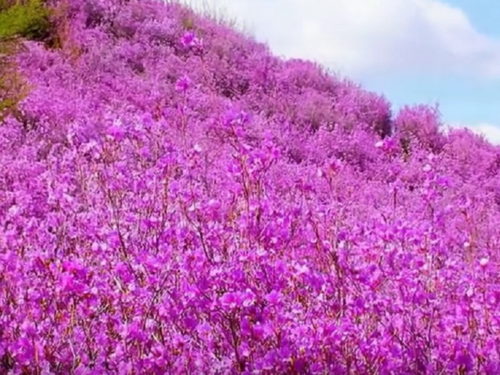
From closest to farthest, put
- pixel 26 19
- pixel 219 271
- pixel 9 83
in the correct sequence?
pixel 219 271 < pixel 9 83 < pixel 26 19

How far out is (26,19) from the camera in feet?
34.4

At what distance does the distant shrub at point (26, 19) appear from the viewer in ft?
33.4

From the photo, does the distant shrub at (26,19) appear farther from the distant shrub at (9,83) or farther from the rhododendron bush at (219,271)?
the rhododendron bush at (219,271)

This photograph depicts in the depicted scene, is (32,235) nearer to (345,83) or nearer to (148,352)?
(148,352)

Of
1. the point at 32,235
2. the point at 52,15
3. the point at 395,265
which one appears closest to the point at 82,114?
the point at 52,15

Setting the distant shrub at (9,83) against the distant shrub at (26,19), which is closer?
the distant shrub at (9,83)

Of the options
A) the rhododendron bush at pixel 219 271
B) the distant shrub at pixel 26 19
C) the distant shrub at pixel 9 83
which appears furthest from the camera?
the distant shrub at pixel 26 19

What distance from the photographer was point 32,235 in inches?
170

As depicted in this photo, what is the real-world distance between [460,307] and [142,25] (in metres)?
8.63

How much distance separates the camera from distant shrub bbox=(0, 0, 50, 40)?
1020cm

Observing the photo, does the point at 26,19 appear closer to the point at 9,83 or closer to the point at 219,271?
the point at 9,83

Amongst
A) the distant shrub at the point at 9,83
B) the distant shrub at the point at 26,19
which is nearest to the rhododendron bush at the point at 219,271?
the distant shrub at the point at 9,83

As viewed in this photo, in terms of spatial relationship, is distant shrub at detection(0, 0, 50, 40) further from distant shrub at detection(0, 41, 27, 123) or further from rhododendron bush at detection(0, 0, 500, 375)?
rhododendron bush at detection(0, 0, 500, 375)

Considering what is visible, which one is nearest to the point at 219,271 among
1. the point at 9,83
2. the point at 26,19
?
the point at 9,83
